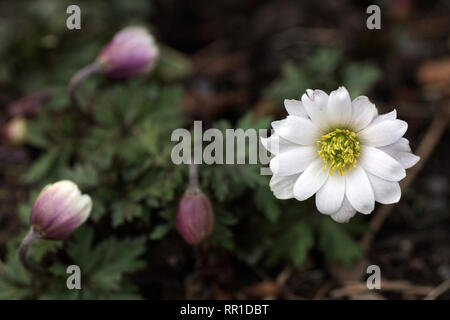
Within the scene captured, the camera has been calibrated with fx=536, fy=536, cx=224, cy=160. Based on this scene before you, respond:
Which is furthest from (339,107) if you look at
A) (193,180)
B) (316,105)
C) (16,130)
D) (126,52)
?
(16,130)

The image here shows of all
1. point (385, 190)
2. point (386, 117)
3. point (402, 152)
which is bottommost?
point (385, 190)

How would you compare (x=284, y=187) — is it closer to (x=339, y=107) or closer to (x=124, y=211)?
(x=339, y=107)

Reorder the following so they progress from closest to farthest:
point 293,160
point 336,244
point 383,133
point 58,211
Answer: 1. point 383,133
2. point 293,160
3. point 58,211
4. point 336,244

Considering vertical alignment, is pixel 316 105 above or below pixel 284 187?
above

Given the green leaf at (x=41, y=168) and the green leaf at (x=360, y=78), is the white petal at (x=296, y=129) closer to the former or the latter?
the green leaf at (x=360, y=78)
